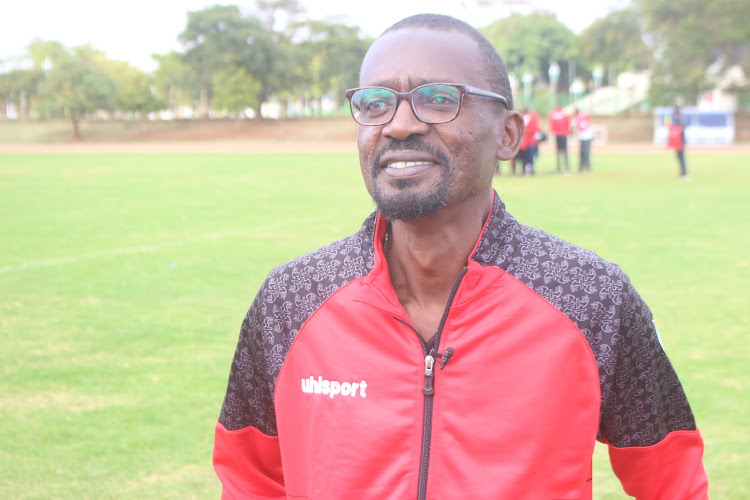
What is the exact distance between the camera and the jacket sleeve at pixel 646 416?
6.35 ft

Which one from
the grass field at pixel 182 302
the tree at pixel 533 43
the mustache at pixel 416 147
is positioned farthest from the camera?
the tree at pixel 533 43

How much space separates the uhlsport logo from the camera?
6.38 ft

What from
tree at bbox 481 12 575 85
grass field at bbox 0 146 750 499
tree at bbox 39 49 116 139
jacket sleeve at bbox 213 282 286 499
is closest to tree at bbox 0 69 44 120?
tree at bbox 39 49 116 139

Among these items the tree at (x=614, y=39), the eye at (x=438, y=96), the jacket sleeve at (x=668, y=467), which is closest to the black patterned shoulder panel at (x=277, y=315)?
the eye at (x=438, y=96)

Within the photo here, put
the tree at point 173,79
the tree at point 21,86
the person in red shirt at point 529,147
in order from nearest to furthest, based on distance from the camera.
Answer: the person in red shirt at point 529,147 → the tree at point 173,79 → the tree at point 21,86

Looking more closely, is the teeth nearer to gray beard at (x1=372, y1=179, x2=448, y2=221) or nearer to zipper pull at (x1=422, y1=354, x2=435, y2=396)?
gray beard at (x1=372, y1=179, x2=448, y2=221)

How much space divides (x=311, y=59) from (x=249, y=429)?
7293 centimetres

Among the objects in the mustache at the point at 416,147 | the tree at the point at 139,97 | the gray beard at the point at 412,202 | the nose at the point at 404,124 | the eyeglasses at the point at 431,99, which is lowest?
the gray beard at the point at 412,202

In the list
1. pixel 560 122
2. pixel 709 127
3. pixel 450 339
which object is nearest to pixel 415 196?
pixel 450 339

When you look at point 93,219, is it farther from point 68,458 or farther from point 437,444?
point 437,444

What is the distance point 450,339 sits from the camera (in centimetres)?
191

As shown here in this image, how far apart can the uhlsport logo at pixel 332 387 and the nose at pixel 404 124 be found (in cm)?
60

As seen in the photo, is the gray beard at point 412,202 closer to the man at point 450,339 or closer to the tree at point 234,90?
the man at point 450,339

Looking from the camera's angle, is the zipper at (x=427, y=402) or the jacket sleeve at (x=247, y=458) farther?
the jacket sleeve at (x=247, y=458)
